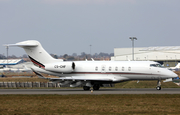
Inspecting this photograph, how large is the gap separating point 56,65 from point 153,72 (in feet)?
40.3

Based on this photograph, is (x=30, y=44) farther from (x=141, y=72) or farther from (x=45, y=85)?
(x=141, y=72)

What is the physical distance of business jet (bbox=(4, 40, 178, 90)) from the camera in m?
35.2

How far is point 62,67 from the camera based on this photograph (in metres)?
37.9

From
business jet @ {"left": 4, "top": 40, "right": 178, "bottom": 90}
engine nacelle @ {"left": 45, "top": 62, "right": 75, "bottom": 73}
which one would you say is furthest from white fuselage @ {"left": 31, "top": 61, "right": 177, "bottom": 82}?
engine nacelle @ {"left": 45, "top": 62, "right": 75, "bottom": 73}

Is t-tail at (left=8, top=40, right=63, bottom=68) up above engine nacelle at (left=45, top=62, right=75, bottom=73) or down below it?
above

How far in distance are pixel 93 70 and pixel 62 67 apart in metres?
4.04

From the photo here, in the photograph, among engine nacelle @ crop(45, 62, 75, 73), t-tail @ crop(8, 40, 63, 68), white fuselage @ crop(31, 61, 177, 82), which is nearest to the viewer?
white fuselage @ crop(31, 61, 177, 82)

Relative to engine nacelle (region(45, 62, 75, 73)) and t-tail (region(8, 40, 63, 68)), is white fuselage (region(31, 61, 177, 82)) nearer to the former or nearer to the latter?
engine nacelle (region(45, 62, 75, 73))

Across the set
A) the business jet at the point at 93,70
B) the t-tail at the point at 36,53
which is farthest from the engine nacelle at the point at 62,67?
the t-tail at the point at 36,53

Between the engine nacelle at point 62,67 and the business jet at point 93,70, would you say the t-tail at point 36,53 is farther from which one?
the engine nacelle at point 62,67

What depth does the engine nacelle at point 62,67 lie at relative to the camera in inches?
1485

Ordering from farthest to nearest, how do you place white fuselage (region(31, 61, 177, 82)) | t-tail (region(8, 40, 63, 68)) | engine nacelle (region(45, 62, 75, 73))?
t-tail (region(8, 40, 63, 68)), engine nacelle (region(45, 62, 75, 73)), white fuselage (region(31, 61, 177, 82))

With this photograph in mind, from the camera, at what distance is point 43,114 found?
16312 mm

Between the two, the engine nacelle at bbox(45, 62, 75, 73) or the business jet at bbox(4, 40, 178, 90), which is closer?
the business jet at bbox(4, 40, 178, 90)
